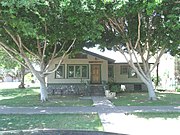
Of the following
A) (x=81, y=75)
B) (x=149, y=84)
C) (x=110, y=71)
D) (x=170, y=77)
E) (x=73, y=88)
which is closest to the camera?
(x=149, y=84)

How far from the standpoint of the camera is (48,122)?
456 inches

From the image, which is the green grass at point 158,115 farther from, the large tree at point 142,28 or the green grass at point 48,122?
the large tree at point 142,28

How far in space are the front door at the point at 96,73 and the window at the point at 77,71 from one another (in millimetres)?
774

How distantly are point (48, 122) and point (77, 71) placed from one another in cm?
1787

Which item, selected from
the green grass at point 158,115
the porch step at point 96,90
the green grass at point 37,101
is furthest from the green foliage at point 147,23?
the porch step at point 96,90

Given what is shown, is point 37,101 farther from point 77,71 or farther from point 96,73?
point 96,73

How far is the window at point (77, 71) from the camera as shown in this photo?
29.3 m

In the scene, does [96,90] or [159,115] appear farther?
[96,90]

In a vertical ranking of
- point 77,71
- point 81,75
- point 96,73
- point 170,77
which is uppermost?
point 77,71

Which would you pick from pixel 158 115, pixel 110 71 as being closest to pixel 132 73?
pixel 110 71

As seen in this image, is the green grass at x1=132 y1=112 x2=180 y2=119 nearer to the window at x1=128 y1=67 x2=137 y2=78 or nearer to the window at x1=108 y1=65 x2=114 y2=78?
the window at x1=108 y1=65 x2=114 y2=78

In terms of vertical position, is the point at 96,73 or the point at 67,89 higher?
the point at 96,73

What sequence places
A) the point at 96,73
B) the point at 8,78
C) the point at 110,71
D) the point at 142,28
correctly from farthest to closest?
the point at 8,78
the point at 110,71
the point at 96,73
the point at 142,28

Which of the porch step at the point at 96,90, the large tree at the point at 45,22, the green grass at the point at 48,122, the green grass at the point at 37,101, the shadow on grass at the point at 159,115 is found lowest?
the green grass at the point at 48,122
